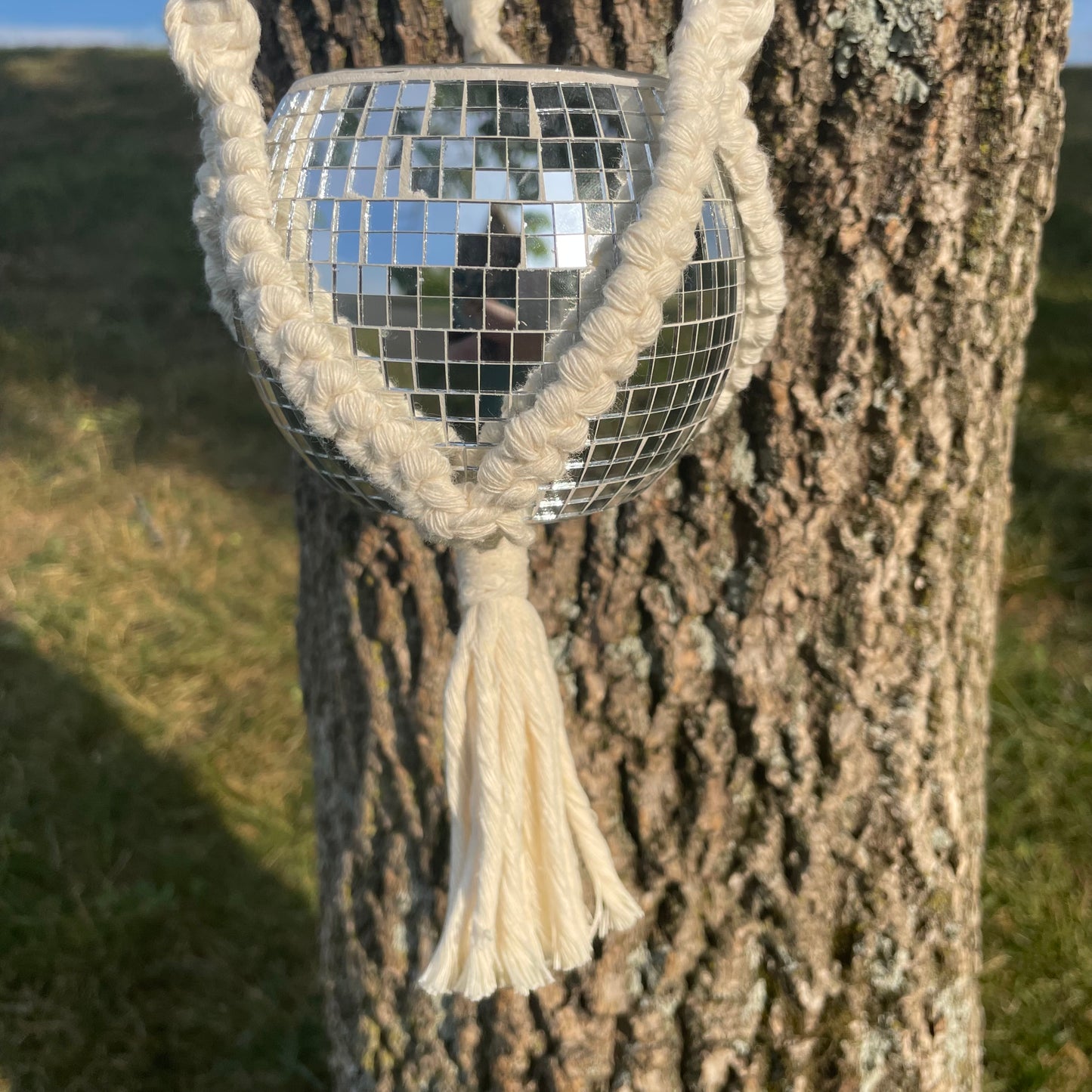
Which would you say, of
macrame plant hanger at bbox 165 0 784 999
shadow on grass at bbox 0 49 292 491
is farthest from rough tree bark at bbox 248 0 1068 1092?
shadow on grass at bbox 0 49 292 491

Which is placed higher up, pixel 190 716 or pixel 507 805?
pixel 507 805

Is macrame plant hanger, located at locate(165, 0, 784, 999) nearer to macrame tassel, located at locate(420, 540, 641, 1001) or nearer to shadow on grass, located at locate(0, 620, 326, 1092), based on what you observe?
macrame tassel, located at locate(420, 540, 641, 1001)

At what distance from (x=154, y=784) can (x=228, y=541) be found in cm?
125

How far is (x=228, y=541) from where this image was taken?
13.0 feet

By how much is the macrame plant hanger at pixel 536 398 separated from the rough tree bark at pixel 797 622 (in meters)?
0.28

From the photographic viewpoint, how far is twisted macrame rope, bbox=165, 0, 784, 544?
79 centimetres

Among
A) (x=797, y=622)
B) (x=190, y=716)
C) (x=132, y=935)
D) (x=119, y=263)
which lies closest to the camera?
(x=797, y=622)

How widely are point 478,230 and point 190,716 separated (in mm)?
2719

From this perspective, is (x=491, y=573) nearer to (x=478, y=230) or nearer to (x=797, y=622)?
(x=478, y=230)

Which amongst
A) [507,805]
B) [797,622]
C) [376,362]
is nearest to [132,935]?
[507,805]

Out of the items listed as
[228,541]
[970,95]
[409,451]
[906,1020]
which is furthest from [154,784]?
[970,95]

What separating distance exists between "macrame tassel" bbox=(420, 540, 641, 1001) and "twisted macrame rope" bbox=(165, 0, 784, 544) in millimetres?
150

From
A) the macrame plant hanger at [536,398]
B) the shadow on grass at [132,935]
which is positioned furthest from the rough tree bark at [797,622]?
the shadow on grass at [132,935]

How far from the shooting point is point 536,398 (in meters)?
0.82
